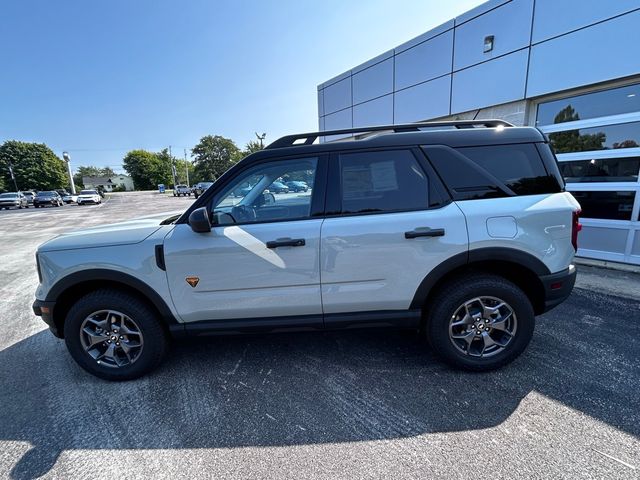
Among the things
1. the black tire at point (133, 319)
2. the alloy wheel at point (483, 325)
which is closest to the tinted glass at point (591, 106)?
the alloy wheel at point (483, 325)

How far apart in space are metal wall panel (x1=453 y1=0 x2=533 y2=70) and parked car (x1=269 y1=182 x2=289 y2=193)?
20.6ft

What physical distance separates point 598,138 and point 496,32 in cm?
296

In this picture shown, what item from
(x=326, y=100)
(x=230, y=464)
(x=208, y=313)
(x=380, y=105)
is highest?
(x=326, y=100)

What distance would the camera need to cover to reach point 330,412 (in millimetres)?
2197

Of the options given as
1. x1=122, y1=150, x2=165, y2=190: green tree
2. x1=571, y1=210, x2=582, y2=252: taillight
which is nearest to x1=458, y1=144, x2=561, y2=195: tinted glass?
x1=571, y1=210, x2=582, y2=252: taillight

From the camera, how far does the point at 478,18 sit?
257 inches

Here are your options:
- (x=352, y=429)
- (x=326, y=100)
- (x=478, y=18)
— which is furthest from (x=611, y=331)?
(x=326, y=100)

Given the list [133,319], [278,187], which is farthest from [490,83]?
[133,319]

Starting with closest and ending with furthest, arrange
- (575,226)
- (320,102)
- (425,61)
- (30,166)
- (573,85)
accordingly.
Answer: (575,226), (573,85), (425,61), (320,102), (30,166)

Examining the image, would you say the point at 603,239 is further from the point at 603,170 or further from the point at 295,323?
the point at 295,323

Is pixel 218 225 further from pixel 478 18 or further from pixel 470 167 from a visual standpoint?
pixel 478 18

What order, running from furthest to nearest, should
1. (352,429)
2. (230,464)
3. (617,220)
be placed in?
(617,220), (352,429), (230,464)

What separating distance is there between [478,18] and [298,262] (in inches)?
294

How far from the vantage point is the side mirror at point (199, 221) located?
2.25 meters
